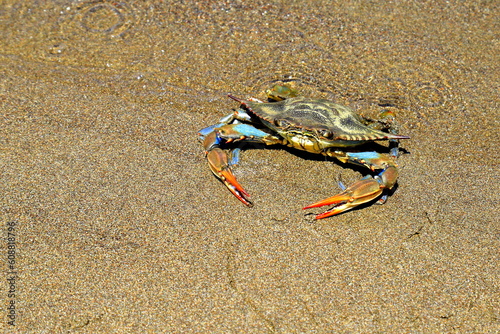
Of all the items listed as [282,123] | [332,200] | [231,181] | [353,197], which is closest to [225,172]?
[231,181]

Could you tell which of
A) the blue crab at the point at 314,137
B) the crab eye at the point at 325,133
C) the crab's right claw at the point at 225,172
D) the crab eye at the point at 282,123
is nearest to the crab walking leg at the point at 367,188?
the blue crab at the point at 314,137

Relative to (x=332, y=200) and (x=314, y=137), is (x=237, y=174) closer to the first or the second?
(x=314, y=137)

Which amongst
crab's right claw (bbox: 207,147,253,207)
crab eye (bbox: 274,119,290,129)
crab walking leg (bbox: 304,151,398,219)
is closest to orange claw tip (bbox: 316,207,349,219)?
crab walking leg (bbox: 304,151,398,219)

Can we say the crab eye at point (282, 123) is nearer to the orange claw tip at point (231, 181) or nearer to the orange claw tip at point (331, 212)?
the orange claw tip at point (231, 181)

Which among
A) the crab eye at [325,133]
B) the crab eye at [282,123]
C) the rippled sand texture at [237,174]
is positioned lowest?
the rippled sand texture at [237,174]

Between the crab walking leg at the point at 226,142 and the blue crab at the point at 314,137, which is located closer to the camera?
the blue crab at the point at 314,137

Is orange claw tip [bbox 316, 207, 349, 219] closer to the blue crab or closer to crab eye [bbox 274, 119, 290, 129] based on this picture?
the blue crab

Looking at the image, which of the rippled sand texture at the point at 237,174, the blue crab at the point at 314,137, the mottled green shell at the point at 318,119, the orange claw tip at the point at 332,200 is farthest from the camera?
the mottled green shell at the point at 318,119

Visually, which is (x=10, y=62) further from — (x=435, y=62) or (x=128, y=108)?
(x=435, y=62)
